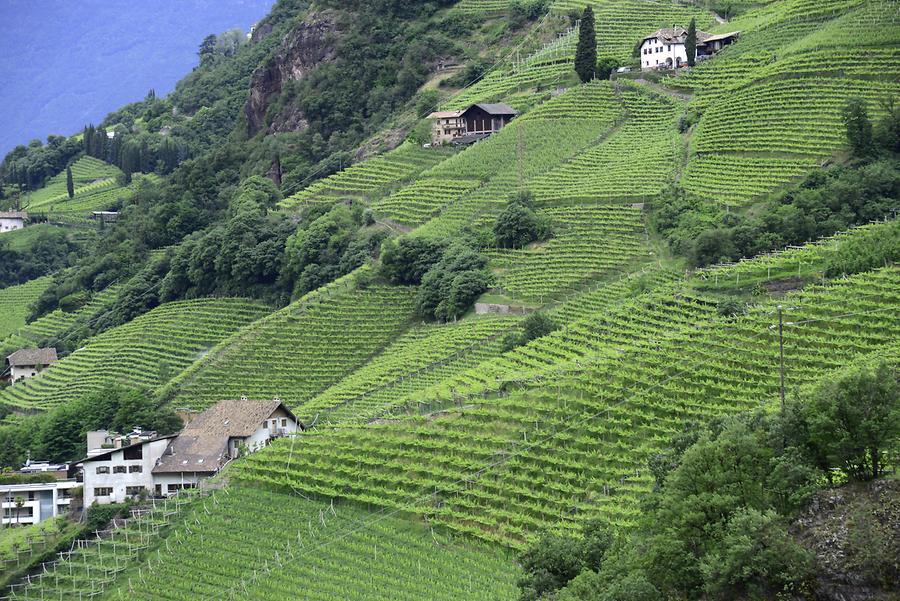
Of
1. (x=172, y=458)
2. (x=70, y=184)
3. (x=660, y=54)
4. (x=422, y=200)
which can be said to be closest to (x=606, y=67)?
(x=660, y=54)

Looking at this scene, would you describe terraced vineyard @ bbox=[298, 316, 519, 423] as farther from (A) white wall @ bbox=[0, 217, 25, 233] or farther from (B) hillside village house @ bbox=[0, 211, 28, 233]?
(B) hillside village house @ bbox=[0, 211, 28, 233]

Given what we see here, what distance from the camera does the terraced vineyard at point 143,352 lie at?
255ft

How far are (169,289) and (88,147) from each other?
208 feet

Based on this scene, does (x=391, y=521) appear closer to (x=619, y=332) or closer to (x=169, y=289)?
(x=619, y=332)

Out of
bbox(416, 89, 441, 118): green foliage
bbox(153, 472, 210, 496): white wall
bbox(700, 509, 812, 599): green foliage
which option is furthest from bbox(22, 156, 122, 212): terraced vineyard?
bbox(700, 509, 812, 599): green foliage

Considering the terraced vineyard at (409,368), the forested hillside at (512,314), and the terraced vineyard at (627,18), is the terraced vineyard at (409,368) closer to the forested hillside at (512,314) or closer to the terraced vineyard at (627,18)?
the forested hillside at (512,314)

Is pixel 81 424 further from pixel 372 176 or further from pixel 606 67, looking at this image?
pixel 606 67

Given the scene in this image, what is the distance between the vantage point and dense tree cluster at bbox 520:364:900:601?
29.5 m

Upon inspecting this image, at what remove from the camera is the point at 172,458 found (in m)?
59.9

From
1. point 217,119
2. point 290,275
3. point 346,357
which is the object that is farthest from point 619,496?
point 217,119

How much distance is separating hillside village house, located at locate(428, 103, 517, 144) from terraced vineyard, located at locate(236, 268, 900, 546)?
40.9m

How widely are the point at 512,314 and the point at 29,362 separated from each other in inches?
1255

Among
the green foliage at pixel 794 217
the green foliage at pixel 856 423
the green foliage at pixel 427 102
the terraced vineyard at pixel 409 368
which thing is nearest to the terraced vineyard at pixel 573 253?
the green foliage at pixel 794 217

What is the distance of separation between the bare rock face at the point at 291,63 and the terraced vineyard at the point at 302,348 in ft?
119
